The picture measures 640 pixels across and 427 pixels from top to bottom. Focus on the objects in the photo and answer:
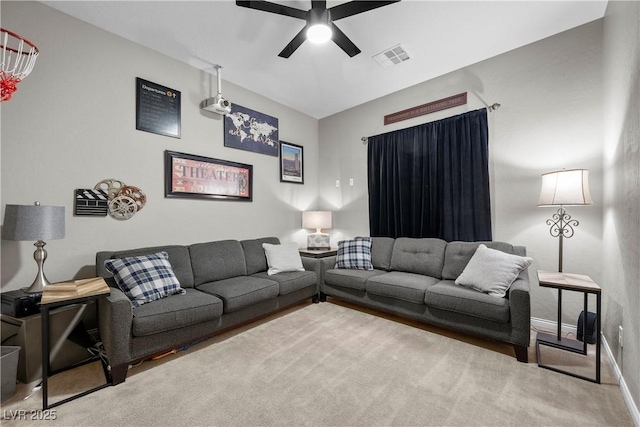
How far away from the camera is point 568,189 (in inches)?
87.0

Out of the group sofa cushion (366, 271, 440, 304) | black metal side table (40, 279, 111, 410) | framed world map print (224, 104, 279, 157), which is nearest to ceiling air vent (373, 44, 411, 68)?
framed world map print (224, 104, 279, 157)

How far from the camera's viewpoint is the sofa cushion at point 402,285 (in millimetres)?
2662

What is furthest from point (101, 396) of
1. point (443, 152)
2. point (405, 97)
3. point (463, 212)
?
point (405, 97)

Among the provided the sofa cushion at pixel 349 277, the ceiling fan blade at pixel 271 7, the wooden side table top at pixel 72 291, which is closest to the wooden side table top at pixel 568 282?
the sofa cushion at pixel 349 277

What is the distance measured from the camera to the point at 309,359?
214 cm

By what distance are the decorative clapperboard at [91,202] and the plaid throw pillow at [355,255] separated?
2.57 meters

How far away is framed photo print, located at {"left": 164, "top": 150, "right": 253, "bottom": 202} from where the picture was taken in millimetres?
3021

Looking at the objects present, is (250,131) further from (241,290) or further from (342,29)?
(241,290)

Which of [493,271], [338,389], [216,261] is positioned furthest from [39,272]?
[493,271]

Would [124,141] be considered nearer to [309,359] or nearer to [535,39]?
[309,359]

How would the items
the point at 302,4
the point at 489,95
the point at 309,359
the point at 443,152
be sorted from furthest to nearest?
the point at 443,152
the point at 489,95
the point at 302,4
the point at 309,359

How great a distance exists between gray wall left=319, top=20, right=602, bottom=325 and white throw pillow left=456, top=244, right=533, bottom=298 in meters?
0.58

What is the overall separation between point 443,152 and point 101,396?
3.84 metres

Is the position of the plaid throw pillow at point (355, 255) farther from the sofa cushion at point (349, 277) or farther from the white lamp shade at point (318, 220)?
the white lamp shade at point (318, 220)
